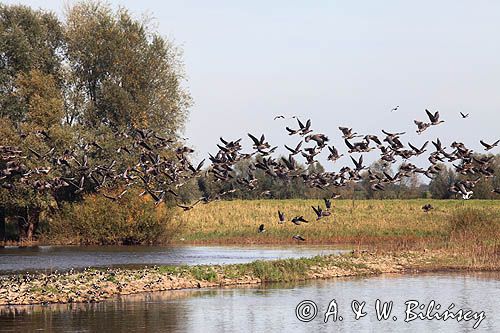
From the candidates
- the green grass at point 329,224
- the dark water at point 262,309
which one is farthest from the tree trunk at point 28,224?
the dark water at point 262,309

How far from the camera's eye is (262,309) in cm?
3197

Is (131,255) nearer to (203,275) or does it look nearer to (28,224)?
(28,224)

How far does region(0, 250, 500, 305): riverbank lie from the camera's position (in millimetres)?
34500

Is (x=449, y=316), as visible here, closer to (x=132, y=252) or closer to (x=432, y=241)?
(x=432, y=241)

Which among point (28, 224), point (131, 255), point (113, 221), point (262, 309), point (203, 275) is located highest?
point (28, 224)

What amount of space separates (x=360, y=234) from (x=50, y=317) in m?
39.6

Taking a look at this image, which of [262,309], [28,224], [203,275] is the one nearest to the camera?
[262,309]

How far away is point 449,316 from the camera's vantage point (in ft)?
102

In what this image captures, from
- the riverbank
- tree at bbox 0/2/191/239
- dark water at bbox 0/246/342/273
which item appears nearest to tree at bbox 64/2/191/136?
tree at bbox 0/2/191/239

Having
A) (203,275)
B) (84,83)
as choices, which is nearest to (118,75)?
(84,83)

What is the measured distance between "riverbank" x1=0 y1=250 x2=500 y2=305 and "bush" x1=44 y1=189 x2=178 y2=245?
22676mm

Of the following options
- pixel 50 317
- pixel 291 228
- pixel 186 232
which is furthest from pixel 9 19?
pixel 50 317

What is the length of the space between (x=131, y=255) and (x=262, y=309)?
84.5 feet

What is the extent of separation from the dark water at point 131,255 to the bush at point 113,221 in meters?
2.68
